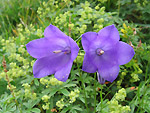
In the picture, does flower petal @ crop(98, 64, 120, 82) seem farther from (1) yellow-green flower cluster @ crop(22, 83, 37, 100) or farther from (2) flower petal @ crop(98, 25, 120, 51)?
(1) yellow-green flower cluster @ crop(22, 83, 37, 100)

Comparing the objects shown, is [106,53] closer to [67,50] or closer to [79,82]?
[67,50]

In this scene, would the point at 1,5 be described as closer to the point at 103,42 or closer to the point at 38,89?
the point at 38,89

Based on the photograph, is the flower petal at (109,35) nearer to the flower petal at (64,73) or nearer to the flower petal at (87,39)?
the flower petal at (87,39)

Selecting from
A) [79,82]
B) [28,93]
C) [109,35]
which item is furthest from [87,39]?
[79,82]

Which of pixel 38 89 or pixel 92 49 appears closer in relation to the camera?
pixel 92 49

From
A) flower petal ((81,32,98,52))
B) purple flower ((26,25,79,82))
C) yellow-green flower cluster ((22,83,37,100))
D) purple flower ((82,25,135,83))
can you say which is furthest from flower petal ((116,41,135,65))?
yellow-green flower cluster ((22,83,37,100))

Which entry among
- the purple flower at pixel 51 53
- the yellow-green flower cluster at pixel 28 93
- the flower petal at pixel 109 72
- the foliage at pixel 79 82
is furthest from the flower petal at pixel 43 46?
the yellow-green flower cluster at pixel 28 93

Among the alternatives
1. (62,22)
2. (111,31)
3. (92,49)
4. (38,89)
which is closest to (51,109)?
(38,89)
